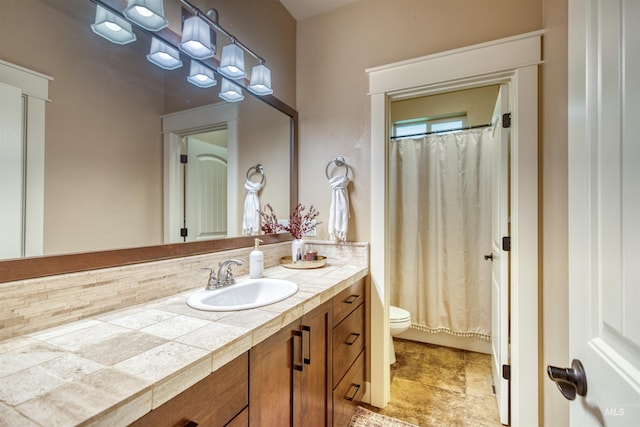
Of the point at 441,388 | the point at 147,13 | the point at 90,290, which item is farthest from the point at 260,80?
the point at 441,388

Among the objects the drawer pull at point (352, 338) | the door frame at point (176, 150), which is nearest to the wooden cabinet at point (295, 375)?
the drawer pull at point (352, 338)

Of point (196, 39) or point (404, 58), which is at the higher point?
point (404, 58)

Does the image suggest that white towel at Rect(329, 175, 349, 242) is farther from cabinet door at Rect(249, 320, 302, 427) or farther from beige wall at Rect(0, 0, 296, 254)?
beige wall at Rect(0, 0, 296, 254)

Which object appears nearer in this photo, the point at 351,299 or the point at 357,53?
the point at 351,299

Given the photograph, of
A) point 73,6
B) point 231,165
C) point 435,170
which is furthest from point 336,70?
point 73,6

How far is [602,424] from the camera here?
17.7 inches

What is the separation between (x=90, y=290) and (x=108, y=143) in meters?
0.53

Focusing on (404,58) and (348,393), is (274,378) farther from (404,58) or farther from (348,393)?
(404,58)

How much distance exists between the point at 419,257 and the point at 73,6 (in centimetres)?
266

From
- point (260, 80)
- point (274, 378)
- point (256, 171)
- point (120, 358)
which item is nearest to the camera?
point (120, 358)

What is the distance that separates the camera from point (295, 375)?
1033mm

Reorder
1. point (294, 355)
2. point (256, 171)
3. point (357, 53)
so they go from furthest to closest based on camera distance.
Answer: point (357, 53)
point (256, 171)
point (294, 355)

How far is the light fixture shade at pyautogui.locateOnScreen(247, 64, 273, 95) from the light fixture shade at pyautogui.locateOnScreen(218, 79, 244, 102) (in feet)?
0.30

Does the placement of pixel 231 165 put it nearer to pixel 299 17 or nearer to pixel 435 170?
pixel 299 17
